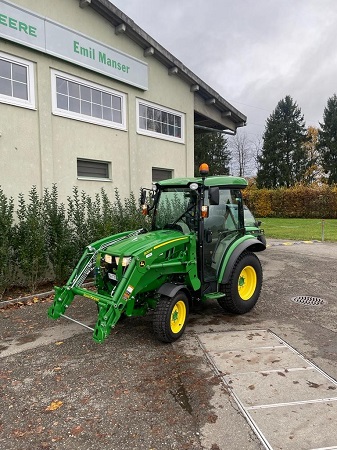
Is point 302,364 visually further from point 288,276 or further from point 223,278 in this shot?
point 288,276

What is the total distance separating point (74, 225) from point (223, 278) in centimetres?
388

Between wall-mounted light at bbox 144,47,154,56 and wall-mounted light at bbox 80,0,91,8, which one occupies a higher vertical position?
wall-mounted light at bbox 80,0,91,8

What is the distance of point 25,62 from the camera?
7180 millimetres

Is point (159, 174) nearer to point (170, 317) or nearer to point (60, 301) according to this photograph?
point (60, 301)

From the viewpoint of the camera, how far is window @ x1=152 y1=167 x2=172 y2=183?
10.6m

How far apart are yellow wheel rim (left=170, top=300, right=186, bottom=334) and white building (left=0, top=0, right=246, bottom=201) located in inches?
182

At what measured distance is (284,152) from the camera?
4181 cm

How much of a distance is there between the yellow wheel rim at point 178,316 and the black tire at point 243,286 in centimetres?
91

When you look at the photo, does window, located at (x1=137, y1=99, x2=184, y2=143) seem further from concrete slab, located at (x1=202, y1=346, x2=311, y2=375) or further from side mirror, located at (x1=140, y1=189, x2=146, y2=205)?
concrete slab, located at (x1=202, y1=346, x2=311, y2=375)

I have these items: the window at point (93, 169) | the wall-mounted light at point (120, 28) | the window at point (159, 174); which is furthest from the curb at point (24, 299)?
the wall-mounted light at point (120, 28)

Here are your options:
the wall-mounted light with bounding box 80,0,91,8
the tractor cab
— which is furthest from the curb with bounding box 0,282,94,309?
the wall-mounted light with bounding box 80,0,91,8

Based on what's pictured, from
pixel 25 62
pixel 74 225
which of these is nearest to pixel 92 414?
pixel 74 225

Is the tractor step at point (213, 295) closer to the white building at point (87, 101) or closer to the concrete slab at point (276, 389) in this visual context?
the concrete slab at point (276, 389)

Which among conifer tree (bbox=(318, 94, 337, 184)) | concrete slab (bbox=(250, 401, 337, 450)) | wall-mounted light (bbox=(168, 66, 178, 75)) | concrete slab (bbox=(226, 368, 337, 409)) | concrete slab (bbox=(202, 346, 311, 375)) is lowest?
concrete slab (bbox=(250, 401, 337, 450))
